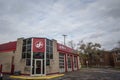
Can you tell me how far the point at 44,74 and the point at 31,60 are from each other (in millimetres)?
3109

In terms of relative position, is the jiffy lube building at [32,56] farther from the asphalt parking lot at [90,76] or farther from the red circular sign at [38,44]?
the asphalt parking lot at [90,76]

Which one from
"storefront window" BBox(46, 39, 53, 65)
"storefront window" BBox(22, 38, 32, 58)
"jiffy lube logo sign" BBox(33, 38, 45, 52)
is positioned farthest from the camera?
"storefront window" BBox(46, 39, 53, 65)

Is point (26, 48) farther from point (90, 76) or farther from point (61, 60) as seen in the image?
point (90, 76)

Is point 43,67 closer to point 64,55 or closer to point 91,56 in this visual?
point 64,55

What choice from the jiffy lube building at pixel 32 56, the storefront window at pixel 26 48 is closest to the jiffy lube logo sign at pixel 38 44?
the jiffy lube building at pixel 32 56

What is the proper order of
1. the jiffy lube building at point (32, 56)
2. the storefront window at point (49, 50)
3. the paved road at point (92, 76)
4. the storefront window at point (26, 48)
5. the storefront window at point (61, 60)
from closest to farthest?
the paved road at point (92, 76) < the jiffy lube building at point (32, 56) < the storefront window at point (26, 48) < the storefront window at point (49, 50) < the storefront window at point (61, 60)

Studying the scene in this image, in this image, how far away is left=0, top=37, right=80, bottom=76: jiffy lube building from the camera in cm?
2181

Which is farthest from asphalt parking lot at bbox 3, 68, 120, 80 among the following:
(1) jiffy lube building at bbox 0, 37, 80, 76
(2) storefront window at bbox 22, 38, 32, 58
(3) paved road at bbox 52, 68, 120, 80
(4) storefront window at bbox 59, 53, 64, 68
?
(2) storefront window at bbox 22, 38, 32, 58

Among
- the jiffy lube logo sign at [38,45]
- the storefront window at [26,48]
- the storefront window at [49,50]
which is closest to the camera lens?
the jiffy lube logo sign at [38,45]

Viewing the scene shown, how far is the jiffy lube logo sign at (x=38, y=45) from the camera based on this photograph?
870 inches

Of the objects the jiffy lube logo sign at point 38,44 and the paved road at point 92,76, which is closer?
the paved road at point 92,76

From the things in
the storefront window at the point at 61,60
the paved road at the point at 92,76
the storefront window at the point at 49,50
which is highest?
the storefront window at the point at 49,50

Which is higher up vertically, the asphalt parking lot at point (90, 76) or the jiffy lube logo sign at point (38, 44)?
the jiffy lube logo sign at point (38, 44)

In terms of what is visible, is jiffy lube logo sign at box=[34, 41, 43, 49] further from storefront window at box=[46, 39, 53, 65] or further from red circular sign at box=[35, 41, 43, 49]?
storefront window at box=[46, 39, 53, 65]
